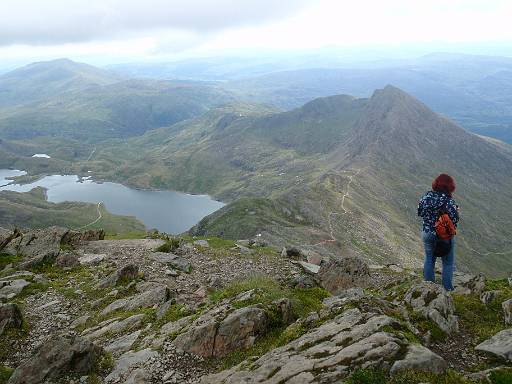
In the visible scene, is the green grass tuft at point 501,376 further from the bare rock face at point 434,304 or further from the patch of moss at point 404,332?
the bare rock face at point 434,304

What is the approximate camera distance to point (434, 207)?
65.9ft

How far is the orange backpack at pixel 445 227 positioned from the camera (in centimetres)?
1961

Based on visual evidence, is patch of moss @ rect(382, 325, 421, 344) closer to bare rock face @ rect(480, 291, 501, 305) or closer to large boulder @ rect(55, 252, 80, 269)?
bare rock face @ rect(480, 291, 501, 305)

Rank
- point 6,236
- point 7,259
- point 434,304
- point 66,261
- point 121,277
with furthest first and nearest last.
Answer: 1. point 6,236
2. point 7,259
3. point 66,261
4. point 121,277
5. point 434,304

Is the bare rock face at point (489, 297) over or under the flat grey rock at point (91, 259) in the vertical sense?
over

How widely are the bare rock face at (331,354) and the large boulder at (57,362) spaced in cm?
544

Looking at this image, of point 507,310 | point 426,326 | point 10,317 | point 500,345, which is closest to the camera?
point 500,345

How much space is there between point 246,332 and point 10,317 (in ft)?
42.8

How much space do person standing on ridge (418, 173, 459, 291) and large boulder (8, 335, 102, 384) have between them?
15.9m

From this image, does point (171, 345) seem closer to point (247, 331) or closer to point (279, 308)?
point (247, 331)

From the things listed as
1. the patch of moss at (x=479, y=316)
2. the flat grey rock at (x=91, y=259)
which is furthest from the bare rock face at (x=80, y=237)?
the patch of moss at (x=479, y=316)

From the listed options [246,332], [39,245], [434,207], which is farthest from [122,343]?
[39,245]

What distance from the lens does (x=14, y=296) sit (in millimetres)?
27344

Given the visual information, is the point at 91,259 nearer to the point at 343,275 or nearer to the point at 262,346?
the point at 343,275
